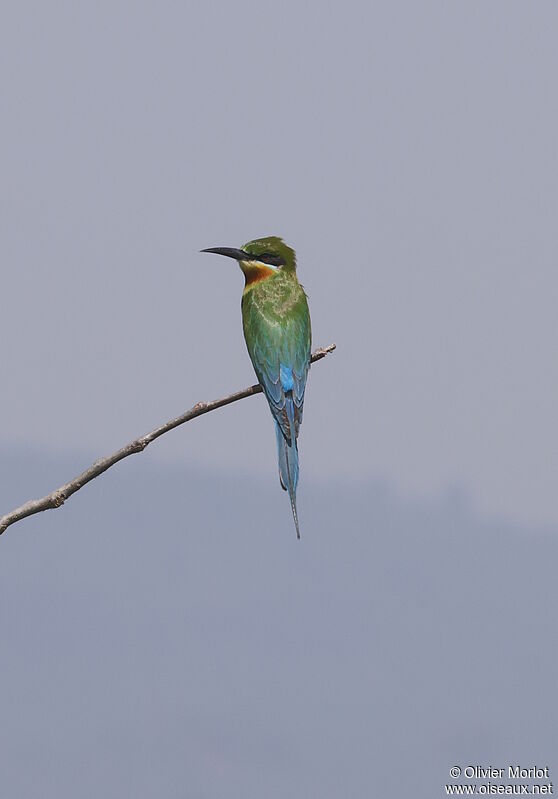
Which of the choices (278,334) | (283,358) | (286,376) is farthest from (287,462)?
(278,334)

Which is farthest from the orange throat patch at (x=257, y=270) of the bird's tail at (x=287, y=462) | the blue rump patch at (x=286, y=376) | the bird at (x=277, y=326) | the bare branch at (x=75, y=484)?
the bare branch at (x=75, y=484)

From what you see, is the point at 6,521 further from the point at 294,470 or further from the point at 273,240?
the point at 273,240

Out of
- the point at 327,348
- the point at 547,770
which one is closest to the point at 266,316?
the point at 327,348

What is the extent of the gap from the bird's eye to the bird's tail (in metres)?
1.70

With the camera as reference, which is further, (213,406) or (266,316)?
(266,316)

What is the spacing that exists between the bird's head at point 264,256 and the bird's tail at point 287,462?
1684mm

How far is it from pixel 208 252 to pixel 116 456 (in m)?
3.45


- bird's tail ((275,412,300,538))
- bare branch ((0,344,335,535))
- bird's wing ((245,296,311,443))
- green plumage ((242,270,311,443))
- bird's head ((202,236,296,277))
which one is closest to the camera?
bare branch ((0,344,335,535))

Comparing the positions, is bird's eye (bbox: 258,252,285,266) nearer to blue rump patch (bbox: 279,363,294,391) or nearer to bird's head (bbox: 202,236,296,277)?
bird's head (bbox: 202,236,296,277)

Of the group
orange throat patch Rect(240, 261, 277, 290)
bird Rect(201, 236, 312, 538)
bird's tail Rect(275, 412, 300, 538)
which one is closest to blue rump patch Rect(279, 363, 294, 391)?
bird Rect(201, 236, 312, 538)

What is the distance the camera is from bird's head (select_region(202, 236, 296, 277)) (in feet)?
27.9

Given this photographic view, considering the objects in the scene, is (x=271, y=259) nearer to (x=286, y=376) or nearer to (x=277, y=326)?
(x=277, y=326)

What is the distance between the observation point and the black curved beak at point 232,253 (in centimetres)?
810

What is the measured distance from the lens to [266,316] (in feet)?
27.3
